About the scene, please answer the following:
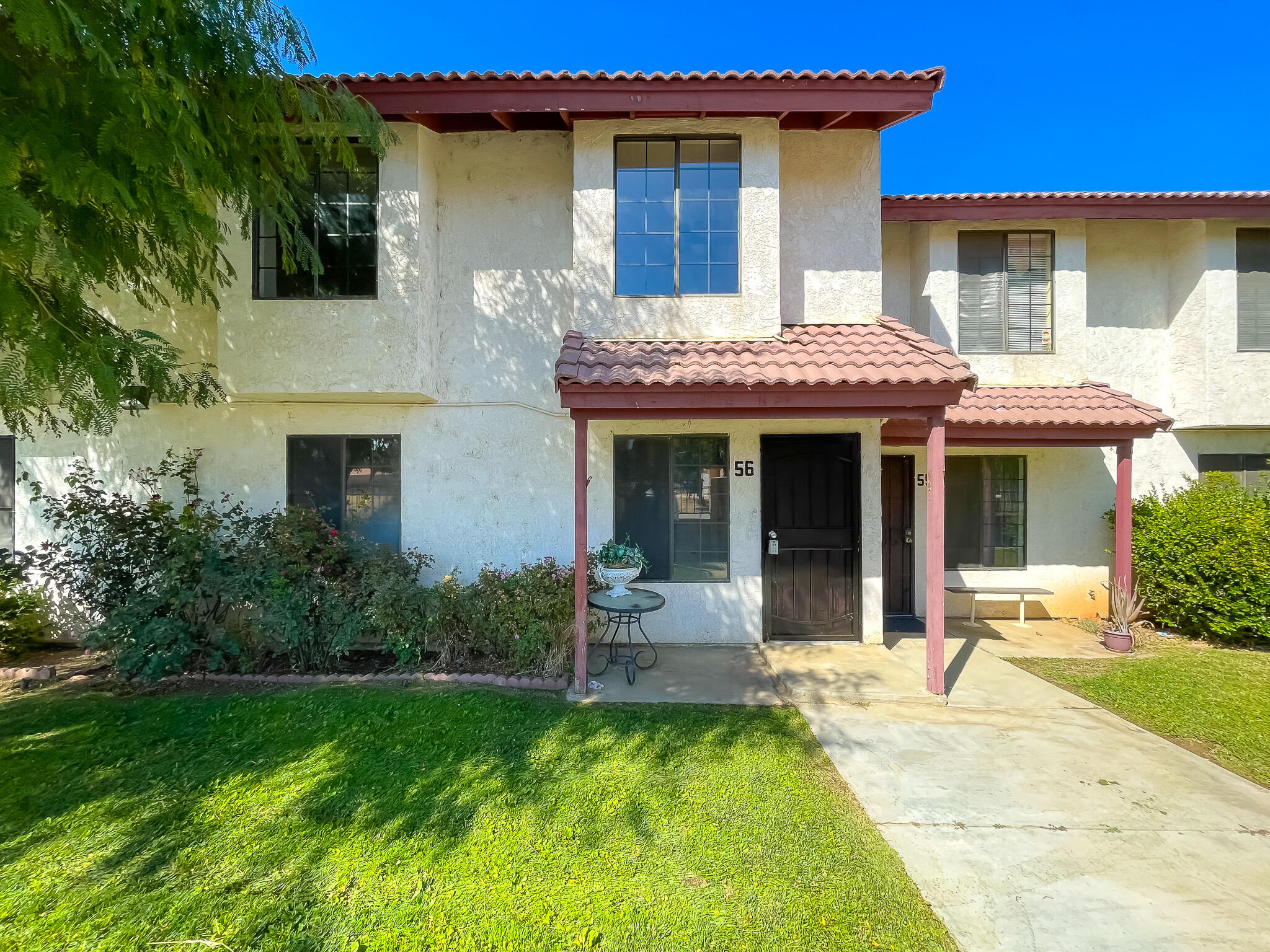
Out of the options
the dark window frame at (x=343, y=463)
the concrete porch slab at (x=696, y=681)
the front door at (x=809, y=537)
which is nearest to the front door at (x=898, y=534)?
the front door at (x=809, y=537)

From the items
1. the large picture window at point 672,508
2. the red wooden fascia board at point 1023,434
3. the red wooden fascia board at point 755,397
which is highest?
the red wooden fascia board at point 755,397

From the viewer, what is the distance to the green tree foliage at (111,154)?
3.58m

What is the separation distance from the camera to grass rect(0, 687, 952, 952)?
108 inches

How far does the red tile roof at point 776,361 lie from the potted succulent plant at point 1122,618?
15.3 ft

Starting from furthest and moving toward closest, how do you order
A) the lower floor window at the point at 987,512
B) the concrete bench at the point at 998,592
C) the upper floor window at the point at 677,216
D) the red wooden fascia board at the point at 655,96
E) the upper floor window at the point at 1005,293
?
the lower floor window at the point at 987,512 < the upper floor window at the point at 1005,293 < the concrete bench at the point at 998,592 < the upper floor window at the point at 677,216 < the red wooden fascia board at the point at 655,96

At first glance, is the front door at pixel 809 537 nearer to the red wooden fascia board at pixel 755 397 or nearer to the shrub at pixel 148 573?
the red wooden fascia board at pixel 755 397

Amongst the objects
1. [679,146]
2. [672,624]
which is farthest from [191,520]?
[679,146]

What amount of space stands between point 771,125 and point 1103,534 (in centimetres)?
839

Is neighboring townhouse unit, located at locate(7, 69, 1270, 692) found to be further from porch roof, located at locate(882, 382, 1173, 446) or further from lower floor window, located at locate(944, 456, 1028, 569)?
lower floor window, located at locate(944, 456, 1028, 569)

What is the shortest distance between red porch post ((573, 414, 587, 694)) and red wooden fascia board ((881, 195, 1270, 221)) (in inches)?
252

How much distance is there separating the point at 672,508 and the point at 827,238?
14.0 ft

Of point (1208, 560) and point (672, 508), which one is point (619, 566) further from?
point (1208, 560)

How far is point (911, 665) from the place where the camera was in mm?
6367

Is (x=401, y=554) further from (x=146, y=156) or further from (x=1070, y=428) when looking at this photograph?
(x=1070, y=428)
